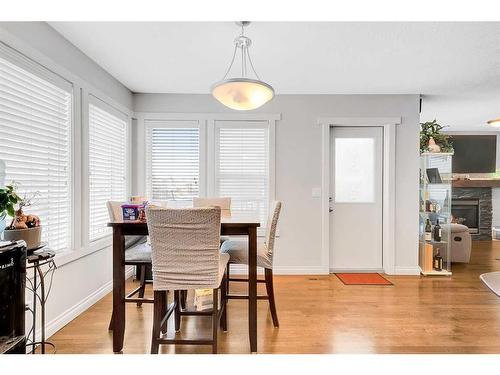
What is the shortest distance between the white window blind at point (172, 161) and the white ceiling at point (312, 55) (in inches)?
20.3

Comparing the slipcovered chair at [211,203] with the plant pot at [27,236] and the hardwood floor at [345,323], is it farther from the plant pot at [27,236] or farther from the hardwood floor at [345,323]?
the plant pot at [27,236]

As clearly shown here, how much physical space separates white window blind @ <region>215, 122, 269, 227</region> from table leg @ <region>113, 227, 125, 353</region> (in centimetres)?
194

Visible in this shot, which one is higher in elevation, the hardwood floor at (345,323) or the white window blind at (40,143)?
the white window blind at (40,143)

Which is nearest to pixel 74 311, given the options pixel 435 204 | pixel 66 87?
pixel 66 87

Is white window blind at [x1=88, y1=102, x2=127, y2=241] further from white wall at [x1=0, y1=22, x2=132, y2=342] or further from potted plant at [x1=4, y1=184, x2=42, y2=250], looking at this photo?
potted plant at [x1=4, y1=184, x2=42, y2=250]

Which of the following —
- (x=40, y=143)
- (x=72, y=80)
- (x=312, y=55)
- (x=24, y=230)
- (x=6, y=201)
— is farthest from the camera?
(x=312, y=55)

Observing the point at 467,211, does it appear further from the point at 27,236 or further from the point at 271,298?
the point at 27,236

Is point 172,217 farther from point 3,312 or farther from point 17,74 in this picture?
point 17,74

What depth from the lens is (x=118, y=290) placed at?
200 centimetres

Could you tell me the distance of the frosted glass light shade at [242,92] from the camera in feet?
6.55

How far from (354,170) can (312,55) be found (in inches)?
71.6

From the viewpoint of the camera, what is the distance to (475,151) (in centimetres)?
636

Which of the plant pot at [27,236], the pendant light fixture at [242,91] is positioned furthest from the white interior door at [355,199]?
the plant pot at [27,236]

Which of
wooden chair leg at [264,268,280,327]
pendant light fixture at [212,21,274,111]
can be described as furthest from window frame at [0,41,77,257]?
wooden chair leg at [264,268,280,327]
